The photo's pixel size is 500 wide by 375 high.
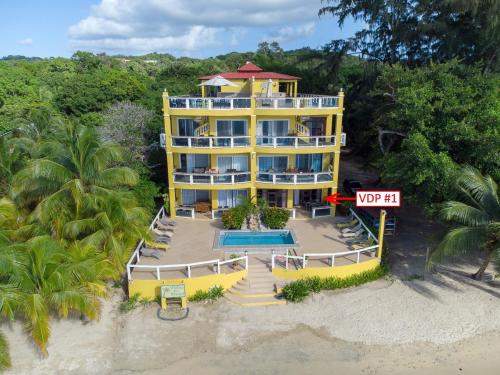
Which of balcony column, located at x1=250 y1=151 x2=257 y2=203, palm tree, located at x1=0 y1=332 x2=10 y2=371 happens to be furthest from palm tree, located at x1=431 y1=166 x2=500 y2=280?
palm tree, located at x1=0 y1=332 x2=10 y2=371

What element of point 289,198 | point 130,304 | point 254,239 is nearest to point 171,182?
point 254,239

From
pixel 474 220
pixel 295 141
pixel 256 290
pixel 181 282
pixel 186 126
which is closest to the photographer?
pixel 474 220

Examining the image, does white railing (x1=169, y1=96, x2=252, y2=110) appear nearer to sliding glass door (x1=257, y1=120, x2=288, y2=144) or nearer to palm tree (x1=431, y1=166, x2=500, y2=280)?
sliding glass door (x1=257, y1=120, x2=288, y2=144)

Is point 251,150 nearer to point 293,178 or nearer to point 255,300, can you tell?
point 293,178

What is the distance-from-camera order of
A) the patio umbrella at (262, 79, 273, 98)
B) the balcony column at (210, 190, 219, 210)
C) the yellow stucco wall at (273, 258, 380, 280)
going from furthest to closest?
the patio umbrella at (262, 79, 273, 98) → the balcony column at (210, 190, 219, 210) → the yellow stucco wall at (273, 258, 380, 280)

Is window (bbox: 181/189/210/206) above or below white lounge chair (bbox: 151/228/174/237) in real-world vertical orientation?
above

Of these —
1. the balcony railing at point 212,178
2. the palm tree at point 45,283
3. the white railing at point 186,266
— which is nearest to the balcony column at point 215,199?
the balcony railing at point 212,178

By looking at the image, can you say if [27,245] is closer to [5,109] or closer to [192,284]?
[192,284]
